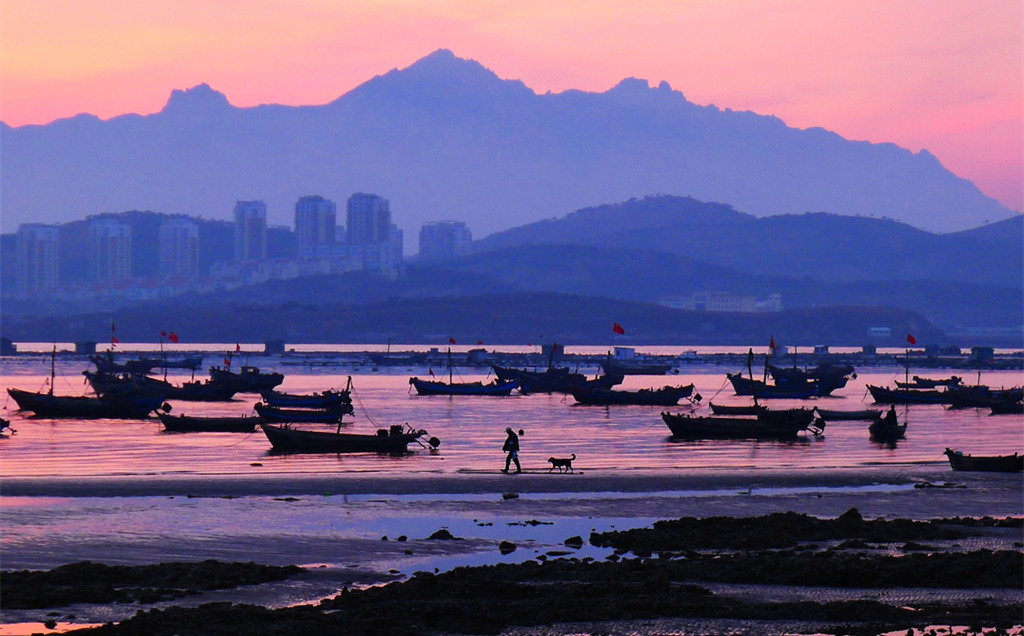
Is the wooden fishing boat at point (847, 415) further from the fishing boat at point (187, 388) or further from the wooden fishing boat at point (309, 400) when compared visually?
the fishing boat at point (187, 388)

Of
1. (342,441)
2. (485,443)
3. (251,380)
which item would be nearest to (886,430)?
(485,443)

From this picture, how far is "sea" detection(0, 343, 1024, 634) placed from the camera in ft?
88.8

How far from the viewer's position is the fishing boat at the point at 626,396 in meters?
93.5

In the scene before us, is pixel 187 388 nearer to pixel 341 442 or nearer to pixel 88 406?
pixel 88 406

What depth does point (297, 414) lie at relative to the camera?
68750mm

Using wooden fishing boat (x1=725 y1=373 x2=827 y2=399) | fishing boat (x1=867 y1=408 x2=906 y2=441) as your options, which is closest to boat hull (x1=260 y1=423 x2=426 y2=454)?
fishing boat (x1=867 y1=408 x2=906 y2=441)

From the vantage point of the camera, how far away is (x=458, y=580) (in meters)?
23.3

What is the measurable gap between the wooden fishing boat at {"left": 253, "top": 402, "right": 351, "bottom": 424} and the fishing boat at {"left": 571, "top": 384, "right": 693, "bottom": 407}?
2498 cm

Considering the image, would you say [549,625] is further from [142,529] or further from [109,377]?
[109,377]

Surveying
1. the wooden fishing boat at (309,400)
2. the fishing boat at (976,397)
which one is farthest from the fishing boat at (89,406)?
the fishing boat at (976,397)

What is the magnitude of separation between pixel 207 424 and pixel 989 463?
37451mm

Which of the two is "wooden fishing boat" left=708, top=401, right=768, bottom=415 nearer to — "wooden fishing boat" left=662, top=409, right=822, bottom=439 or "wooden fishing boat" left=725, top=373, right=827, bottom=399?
"wooden fishing boat" left=662, top=409, right=822, bottom=439

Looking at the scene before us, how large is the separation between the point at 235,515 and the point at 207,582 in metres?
9.46

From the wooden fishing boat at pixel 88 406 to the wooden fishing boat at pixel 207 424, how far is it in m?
10.7
